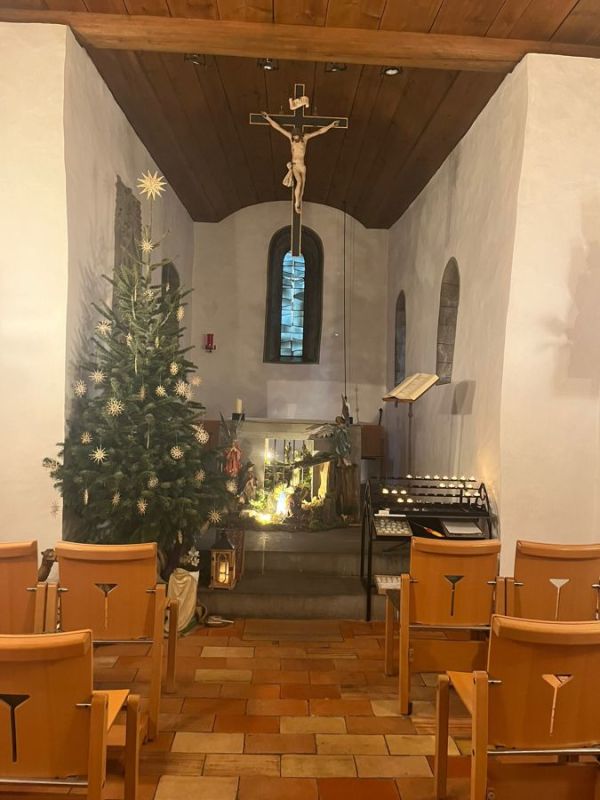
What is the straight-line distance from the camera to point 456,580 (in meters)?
3.20

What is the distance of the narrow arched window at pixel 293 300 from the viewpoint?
32.1 feet

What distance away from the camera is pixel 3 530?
4.33 meters

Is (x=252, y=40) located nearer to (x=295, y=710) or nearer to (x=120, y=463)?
(x=120, y=463)

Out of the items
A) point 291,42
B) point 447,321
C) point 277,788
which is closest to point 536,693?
point 277,788

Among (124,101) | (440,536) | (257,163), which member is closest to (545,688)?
(440,536)

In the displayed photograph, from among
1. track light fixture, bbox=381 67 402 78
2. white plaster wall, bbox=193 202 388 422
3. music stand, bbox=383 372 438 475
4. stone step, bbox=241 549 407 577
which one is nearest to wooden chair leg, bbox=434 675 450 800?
stone step, bbox=241 549 407 577

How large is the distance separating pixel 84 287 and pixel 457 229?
332cm

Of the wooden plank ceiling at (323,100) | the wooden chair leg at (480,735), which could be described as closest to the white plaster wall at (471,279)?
the wooden plank ceiling at (323,100)

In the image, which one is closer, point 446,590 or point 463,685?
point 463,685

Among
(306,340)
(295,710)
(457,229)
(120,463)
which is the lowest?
(295,710)

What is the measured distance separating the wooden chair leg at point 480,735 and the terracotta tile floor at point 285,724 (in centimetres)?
71

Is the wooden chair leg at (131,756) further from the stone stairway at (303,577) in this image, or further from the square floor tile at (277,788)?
the stone stairway at (303,577)

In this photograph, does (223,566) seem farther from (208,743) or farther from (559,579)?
(559,579)

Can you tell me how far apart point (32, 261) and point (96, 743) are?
333cm
